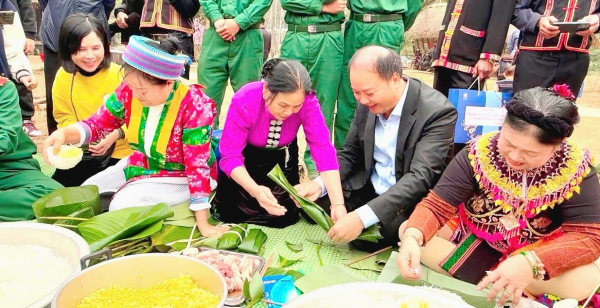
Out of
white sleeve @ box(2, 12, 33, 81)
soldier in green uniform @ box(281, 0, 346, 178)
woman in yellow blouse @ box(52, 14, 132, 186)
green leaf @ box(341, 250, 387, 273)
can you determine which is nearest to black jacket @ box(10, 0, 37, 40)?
white sleeve @ box(2, 12, 33, 81)

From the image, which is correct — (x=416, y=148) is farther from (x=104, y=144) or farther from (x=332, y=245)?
(x=104, y=144)

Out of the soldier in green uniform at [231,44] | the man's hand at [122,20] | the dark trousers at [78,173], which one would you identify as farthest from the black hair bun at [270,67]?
the man's hand at [122,20]

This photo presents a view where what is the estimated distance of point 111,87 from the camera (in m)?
2.99

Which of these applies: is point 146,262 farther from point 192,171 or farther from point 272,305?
point 192,171

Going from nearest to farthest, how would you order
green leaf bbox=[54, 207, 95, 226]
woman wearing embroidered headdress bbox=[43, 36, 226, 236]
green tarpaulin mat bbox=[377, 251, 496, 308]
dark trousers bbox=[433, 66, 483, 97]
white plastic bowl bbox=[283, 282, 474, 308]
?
white plastic bowl bbox=[283, 282, 474, 308]
green tarpaulin mat bbox=[377, 251, 496, 308]
woman wearing embroidered headdress bbox=[43, 36, 226, 236]
green leaf bbox=[54, 207, 95, 226]
dark trousers bbox=[433, 66, 483, 97]

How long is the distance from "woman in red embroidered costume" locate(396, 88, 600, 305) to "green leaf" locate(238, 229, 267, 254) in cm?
76

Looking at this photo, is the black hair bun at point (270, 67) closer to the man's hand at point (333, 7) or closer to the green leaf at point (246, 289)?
the green leaf at point (246, 289)

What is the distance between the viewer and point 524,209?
181 cm

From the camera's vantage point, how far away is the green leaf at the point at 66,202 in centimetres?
227

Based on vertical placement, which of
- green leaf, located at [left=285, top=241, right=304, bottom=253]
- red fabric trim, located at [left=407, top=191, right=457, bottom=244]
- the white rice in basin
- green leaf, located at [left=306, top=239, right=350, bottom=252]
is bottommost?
green leaf, located at [left=306, top=239, right=350, bottom=252]

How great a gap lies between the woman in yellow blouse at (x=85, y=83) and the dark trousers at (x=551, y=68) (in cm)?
248

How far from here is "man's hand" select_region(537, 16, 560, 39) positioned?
2.83 meters

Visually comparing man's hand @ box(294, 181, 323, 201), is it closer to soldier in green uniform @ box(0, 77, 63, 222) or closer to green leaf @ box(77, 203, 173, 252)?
green leaf @ box(77, 203, 173, 252)

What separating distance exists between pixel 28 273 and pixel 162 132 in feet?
2.92
